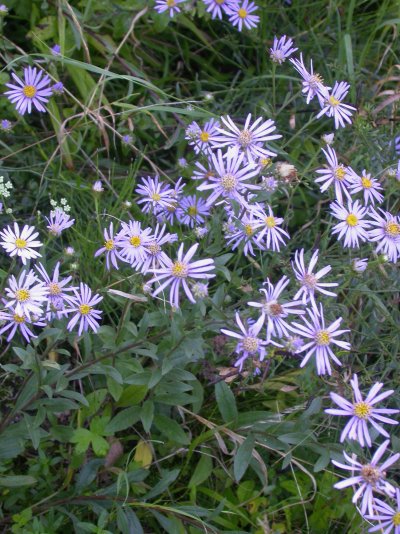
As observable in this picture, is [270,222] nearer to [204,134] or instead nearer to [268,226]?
[268,226]

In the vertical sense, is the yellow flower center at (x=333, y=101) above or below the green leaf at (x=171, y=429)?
above

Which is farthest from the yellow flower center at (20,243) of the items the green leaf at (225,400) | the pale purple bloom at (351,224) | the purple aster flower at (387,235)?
the purple aster flower at (387,235)

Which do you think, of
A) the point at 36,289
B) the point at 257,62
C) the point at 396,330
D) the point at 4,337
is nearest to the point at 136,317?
the point at 4,337

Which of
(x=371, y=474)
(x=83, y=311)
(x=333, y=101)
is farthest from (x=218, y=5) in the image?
(x=371, y=474)

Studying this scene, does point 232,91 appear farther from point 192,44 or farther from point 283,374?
point 283,374

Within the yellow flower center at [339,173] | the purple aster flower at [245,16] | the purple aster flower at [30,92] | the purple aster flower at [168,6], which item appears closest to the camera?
the yellow flower center at [339,173]

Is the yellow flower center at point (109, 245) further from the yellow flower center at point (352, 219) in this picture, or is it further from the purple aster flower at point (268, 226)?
the yellow flower center at point (352, 219)

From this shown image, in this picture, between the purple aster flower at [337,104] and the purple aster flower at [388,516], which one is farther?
the purple aster flower at [337,104]

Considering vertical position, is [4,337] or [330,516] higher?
[4,337]
